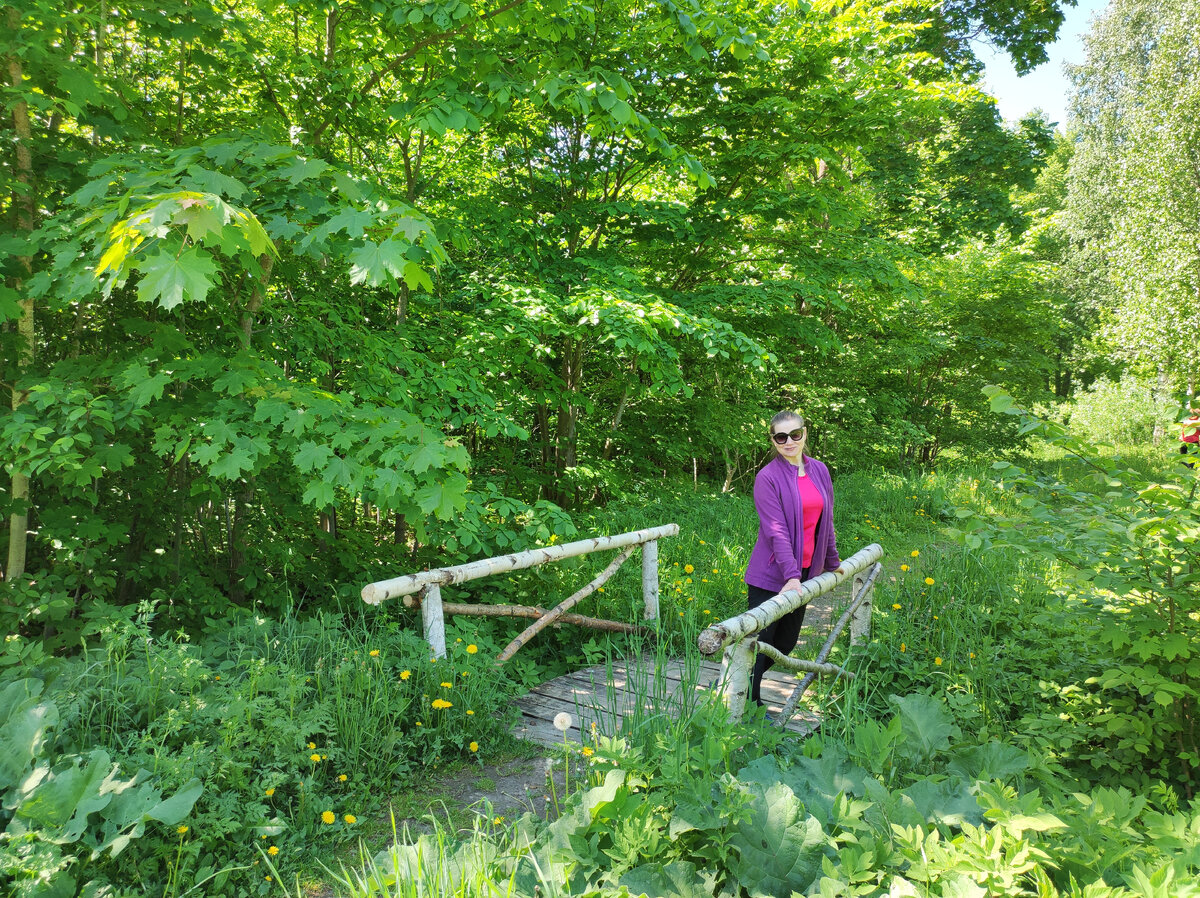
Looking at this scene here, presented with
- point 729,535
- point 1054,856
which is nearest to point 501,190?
point 729,535

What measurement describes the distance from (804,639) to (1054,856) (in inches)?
135

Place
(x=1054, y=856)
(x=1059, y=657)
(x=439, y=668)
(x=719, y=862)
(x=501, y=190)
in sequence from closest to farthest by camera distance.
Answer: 1. (x=1054, y=856)
2. (x=719, y=862)
3. (x=439, y=668)
4. (x=1059, y=657)
5. (x=501, y=190)

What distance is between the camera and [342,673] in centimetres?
310

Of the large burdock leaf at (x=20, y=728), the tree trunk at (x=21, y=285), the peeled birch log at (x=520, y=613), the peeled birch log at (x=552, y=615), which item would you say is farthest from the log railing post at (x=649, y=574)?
the tree trunk at (x=21, y=285)

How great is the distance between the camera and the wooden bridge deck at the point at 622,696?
281 centimetres

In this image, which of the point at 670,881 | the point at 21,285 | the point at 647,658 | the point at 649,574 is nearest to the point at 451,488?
the point at 670,881

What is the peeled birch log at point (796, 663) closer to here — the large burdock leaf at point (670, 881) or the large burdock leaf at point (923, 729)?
the large burdock leaf at point (923, 729)

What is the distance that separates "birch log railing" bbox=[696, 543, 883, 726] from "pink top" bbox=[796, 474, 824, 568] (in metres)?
0.20

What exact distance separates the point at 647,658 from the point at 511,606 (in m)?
0.94

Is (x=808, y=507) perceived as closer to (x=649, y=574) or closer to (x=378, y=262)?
(x=649, y=574)

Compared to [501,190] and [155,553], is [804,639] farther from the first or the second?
[501,190]

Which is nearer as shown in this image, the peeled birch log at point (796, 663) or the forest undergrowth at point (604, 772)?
the forest undergrowth at point (604, 772)

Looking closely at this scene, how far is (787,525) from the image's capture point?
142 inches

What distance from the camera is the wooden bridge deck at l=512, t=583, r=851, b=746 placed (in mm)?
2811
